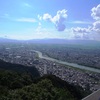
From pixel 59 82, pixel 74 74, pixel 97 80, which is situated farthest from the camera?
pixel 74 74

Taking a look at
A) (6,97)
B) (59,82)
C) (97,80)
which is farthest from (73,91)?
(97,80)

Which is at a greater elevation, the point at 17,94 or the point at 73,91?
the point at 17,94

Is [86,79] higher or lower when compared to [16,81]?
lower

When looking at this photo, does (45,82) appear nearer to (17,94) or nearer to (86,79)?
(17,94)

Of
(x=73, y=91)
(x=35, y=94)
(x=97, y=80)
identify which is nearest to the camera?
(x=35, y=94)

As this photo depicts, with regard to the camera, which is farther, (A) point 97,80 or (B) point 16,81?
(A) point 97,80

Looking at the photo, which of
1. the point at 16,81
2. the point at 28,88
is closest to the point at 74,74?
the point at 16,81

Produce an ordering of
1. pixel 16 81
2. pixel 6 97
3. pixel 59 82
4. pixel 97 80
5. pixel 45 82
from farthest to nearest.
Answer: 1. pixel 97 80
2. pixel 59 82
3. pixel 16 81
4. pixel 45 82
5. pixel 6 97

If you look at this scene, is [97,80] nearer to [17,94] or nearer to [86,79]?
[86,79]

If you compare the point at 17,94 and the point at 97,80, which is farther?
the point at 97,80

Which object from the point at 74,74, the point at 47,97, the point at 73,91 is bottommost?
the point at 74,74
